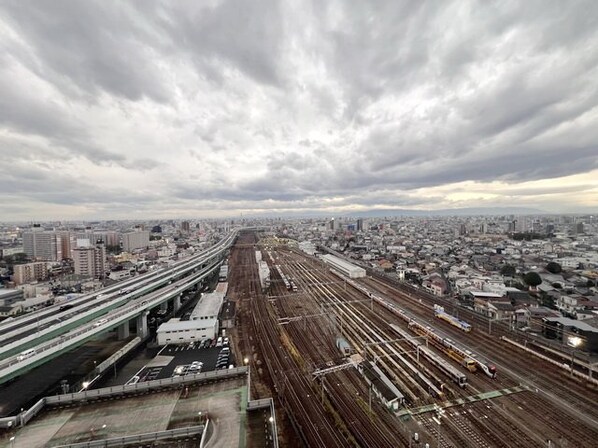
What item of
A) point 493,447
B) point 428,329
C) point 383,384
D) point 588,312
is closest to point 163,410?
point 383,384

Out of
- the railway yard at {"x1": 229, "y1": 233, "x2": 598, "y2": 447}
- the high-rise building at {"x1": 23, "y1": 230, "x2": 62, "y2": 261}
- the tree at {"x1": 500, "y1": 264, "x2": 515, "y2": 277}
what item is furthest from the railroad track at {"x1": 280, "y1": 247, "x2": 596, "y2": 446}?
the high-rise building at {"x1": 23, "y1": 230, "x2": 62, "y2": 261}

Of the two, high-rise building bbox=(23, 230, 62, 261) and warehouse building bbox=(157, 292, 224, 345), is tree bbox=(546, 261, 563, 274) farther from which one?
high-rise building bbox=(23, 230, 62, 261)

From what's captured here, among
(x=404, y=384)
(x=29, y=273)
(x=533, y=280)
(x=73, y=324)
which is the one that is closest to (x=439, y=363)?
(x=404, y=384)

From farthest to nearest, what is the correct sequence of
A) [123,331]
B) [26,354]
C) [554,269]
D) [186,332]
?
[554,269] < [123,331] < [186,332] < [26,354]

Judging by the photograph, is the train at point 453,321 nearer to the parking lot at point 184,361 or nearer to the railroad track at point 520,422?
the railroad track at point 520,422

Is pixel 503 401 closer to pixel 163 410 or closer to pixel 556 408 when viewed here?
pixel 556 408

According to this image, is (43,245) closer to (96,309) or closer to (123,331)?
(123,331)
